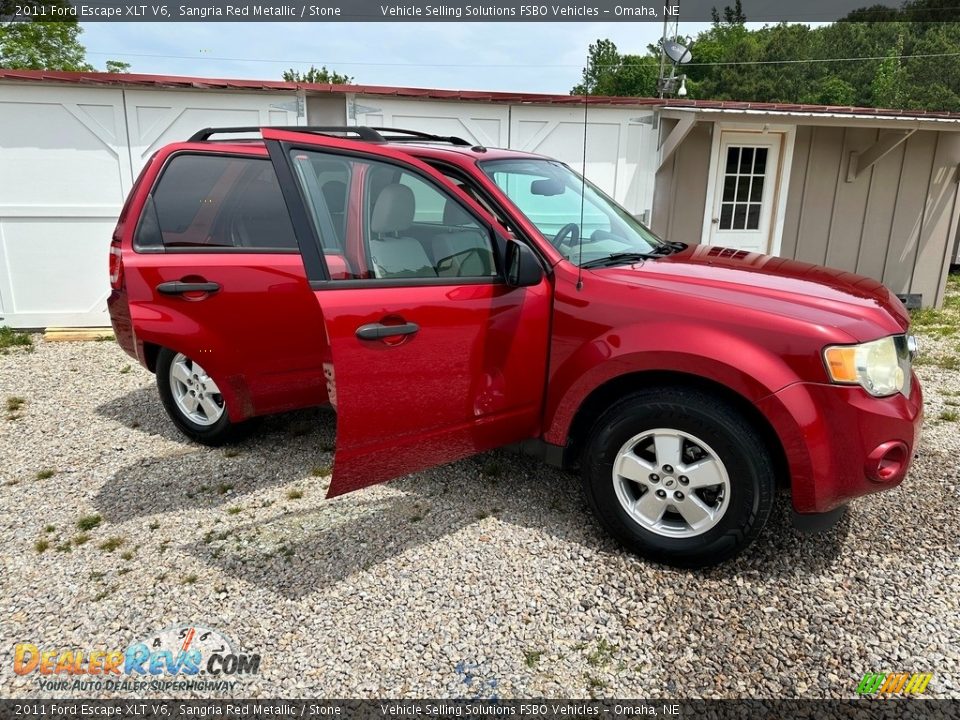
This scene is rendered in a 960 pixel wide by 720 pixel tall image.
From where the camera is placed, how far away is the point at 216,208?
400 centimetres

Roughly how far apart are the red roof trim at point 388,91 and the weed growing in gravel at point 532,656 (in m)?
6.51

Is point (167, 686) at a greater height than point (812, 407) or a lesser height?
lesser

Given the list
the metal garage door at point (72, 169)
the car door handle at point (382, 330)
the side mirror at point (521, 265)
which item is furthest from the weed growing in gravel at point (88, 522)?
the metal garage door at point (72, 169)

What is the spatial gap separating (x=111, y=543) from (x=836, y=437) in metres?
3.29

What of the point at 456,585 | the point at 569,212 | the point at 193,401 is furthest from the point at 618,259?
the point at 193,401

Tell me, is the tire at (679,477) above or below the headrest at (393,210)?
below

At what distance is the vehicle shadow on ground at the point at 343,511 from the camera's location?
3.11 m

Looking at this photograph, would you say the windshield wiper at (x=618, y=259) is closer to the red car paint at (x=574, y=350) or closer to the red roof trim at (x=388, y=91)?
the red car paint at (x=574, y=350)

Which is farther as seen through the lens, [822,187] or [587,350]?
[822,187]

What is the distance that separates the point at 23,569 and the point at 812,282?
12.5 feet

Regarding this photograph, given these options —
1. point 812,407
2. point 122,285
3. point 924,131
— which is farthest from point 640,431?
point 924,131

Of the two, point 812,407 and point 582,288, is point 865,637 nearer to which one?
point 812,407

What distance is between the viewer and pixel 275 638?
2.63 m

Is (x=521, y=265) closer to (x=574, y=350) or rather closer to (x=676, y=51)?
(x=574, y=350)
